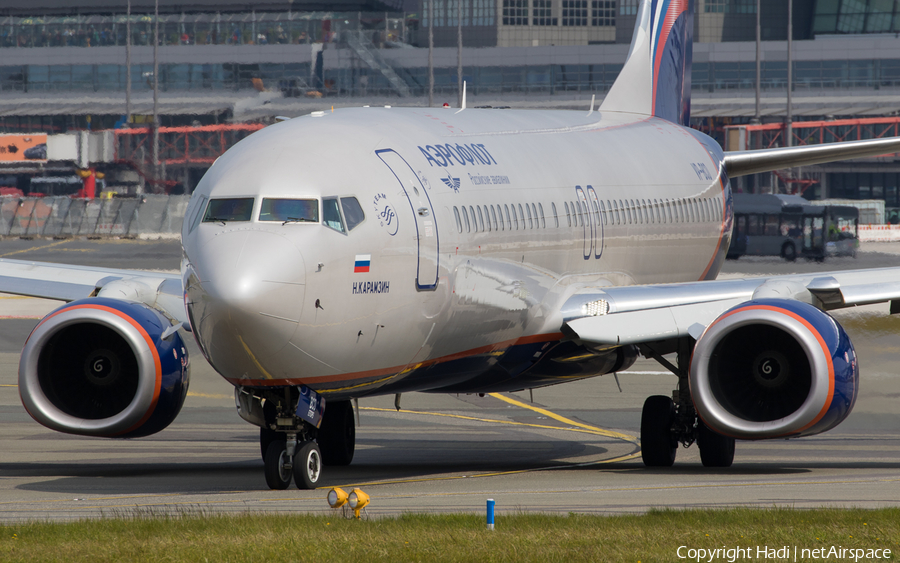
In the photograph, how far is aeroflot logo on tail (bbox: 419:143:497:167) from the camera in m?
16.5

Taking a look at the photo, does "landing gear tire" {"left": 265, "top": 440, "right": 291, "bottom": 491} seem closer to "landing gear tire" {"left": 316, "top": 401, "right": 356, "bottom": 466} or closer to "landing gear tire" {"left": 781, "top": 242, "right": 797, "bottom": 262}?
"landing gear tire" {"left": 316, "top": 401, "right": 356, "bottom": 466}

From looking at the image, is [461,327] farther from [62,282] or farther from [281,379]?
[62,282]

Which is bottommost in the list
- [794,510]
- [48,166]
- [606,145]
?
[48,166]

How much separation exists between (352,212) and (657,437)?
295 inches

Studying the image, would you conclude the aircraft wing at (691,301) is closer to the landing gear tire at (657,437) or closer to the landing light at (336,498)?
the landing gear tire at (657,437)

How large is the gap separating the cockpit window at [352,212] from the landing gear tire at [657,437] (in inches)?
288

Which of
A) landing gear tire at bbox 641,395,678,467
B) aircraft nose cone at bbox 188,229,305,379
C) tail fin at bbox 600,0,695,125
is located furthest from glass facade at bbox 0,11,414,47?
aircraft nose cone at bbox 188,229,305,379

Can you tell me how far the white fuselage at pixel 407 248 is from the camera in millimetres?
13281

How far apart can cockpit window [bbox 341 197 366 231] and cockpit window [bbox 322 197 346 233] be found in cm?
9

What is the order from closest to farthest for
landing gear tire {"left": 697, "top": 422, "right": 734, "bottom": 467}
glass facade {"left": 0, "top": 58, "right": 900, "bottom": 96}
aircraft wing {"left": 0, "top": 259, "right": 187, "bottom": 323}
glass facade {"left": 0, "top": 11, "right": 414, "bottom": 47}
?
1. aircraft wing {"left": 0, "top": 259, "right": 187, "bottom": 323}
2. landing gear tire {"left": 697, "top": 422, "right": 734, "bottom": 467}
3. glass facade {"left": 0, "top": 58, "right": 900, "bottom": 96}
4. glass facade {"left": 0, "top": 11, "right": 414, "bottom": 47}

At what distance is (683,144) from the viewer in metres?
26.5

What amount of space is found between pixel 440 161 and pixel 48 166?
314 ft

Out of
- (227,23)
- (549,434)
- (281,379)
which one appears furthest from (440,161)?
(227,23)

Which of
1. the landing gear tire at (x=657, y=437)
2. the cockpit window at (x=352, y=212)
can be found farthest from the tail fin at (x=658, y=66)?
the cockpit window at (x=352, y=212)
